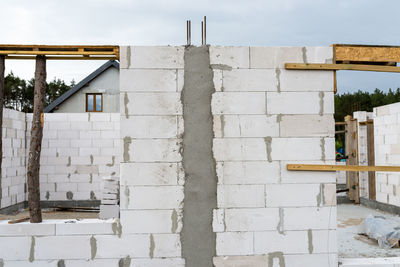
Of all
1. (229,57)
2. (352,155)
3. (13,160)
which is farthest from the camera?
(352,155)

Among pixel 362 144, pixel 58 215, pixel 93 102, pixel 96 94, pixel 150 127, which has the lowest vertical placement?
pixel 58 215

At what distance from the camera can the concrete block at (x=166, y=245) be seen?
3924 mm

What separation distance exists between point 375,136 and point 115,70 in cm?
1316

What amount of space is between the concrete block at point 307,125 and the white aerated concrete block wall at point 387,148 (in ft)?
21.4

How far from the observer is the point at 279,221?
4000mm

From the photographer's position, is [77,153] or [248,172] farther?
[77,153]

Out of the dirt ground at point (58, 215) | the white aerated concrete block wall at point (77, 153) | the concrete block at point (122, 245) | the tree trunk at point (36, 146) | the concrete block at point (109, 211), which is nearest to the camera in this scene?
the concrete block at point (122, 245)

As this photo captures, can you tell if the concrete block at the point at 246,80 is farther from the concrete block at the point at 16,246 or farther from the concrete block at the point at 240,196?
the concrete block at the point at 16,246

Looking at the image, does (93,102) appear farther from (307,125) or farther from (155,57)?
(307,125)

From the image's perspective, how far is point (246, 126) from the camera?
13.2ft

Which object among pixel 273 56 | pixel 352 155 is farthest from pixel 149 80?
pixel 352 155

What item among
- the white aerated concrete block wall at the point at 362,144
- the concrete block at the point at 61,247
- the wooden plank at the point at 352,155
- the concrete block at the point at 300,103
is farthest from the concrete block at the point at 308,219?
the white aerated concrete block wall at the point at 362,144

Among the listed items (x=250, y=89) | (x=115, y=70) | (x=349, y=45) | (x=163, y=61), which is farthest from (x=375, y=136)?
(x=115, y=70)

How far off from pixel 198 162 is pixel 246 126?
2.42 ft
